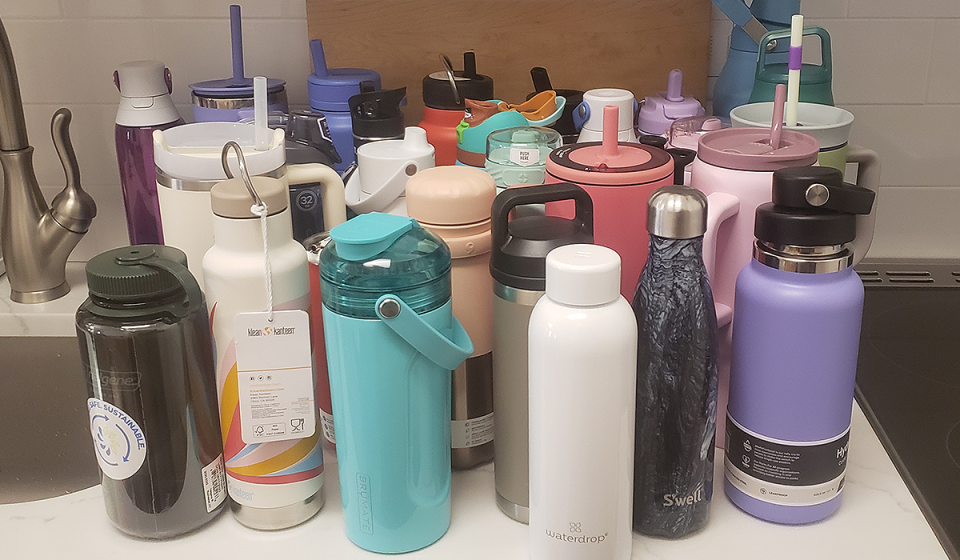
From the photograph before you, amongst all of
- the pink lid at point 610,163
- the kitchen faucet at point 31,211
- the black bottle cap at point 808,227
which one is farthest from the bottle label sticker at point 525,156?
the kitchen faucet at point 31,211

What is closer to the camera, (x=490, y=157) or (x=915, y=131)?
(x=490, y=157)

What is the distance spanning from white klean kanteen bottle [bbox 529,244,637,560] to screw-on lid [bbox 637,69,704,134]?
0.48 metres

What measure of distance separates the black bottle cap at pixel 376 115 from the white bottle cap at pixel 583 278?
0.45 metres

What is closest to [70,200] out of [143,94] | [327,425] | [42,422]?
[143,94]

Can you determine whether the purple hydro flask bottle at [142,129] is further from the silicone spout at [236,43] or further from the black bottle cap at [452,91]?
the black bottle cap at [452,91]

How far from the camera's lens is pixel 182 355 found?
740 mm

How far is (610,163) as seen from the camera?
0.81m

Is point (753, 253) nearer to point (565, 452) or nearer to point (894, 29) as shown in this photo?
point (565, 452)

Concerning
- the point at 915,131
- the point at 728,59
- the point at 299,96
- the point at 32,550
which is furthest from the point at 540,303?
the point at 915,131

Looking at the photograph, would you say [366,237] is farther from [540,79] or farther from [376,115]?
[540,79]

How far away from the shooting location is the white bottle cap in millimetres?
647

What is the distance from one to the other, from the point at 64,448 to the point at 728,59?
96 centimetres

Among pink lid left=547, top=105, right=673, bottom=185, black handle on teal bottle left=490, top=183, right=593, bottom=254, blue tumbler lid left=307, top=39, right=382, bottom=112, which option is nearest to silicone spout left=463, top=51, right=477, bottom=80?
blue tumbler lid left=307, top=39, right=382, bottom=112

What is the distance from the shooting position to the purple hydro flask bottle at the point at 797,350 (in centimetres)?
70
